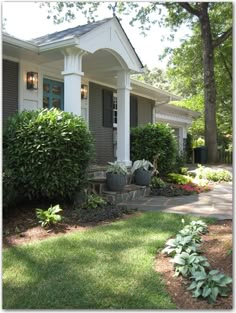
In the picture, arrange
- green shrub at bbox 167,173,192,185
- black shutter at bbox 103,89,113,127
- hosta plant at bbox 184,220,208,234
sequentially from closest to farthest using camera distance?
hosta plant at bbox 184,220,208,234 → green shrub at bbox 167,173,192,185 → black shutter at bbox 103,89,113,127

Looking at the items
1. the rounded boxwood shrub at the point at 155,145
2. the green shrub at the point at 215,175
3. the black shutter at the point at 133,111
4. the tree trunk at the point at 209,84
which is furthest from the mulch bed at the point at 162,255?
the tree trunk at the point at 209,84

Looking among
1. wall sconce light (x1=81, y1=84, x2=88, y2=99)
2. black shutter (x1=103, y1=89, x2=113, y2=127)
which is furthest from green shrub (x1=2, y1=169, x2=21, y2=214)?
black shutter (x1=103, y1=89, x2=113, y2=127)

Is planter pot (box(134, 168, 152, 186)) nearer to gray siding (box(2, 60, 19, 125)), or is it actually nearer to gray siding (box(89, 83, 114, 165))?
gray siding (box(89, 83, 114, 165))

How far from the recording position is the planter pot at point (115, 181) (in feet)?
20.9

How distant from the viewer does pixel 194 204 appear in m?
6.07

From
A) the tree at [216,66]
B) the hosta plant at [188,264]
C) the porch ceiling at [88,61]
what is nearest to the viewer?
the hosta plant at [188,264]

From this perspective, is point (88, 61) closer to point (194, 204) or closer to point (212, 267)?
point (194, 204)

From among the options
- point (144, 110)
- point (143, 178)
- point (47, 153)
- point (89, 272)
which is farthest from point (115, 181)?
point (144, 110)

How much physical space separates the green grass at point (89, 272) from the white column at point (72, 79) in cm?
278

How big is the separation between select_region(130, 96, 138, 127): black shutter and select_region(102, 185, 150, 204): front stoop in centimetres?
451

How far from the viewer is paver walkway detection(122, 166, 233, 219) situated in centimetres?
534

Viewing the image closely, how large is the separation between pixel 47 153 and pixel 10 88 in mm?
2614

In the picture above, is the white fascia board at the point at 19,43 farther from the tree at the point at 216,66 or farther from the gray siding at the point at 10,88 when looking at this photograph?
the tree at the point at 216,66

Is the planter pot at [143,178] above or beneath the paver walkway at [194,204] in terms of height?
above
